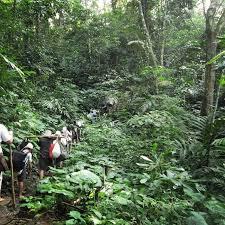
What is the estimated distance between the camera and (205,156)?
5.88 meters

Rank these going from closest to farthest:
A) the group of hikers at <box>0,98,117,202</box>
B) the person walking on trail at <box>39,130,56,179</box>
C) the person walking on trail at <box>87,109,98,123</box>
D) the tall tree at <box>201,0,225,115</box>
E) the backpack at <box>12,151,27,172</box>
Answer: the group of hikers at <box>0,98,117,202</box>
the backpack at <box>12,151,27,172</box>
the person walking on trail at <box>39,130,56,179</box>
the tall tree at <box>201,0,225,115</box>
the person walking on trail at <box>87,109,98,123</box>

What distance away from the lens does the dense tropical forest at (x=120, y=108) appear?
4238mm

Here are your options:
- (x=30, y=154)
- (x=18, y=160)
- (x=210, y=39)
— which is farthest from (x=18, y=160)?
(x=210, y=39)

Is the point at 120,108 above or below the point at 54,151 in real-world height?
above

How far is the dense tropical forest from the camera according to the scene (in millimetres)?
4238

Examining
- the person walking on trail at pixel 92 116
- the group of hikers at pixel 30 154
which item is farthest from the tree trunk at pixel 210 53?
the person walking on trail at pixel 92 116

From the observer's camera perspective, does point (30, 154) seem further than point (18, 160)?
Yes

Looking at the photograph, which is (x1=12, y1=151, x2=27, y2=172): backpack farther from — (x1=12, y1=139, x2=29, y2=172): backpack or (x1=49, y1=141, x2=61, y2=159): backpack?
(x1=49, y1=141, x2=61, y2=159): backpack

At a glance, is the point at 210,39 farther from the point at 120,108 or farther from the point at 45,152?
the point at 45,152

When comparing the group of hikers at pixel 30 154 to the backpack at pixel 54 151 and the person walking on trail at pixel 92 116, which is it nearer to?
the backpack at pixel 54 151

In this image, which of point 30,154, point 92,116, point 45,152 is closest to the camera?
point 30,154

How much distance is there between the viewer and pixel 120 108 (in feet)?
46.2

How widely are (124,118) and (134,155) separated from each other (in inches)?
225

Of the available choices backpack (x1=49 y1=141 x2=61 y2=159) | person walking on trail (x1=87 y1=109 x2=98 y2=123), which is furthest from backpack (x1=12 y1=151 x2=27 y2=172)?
person walking on trail (x1=87 y1=109 x2=98 y2=123)
